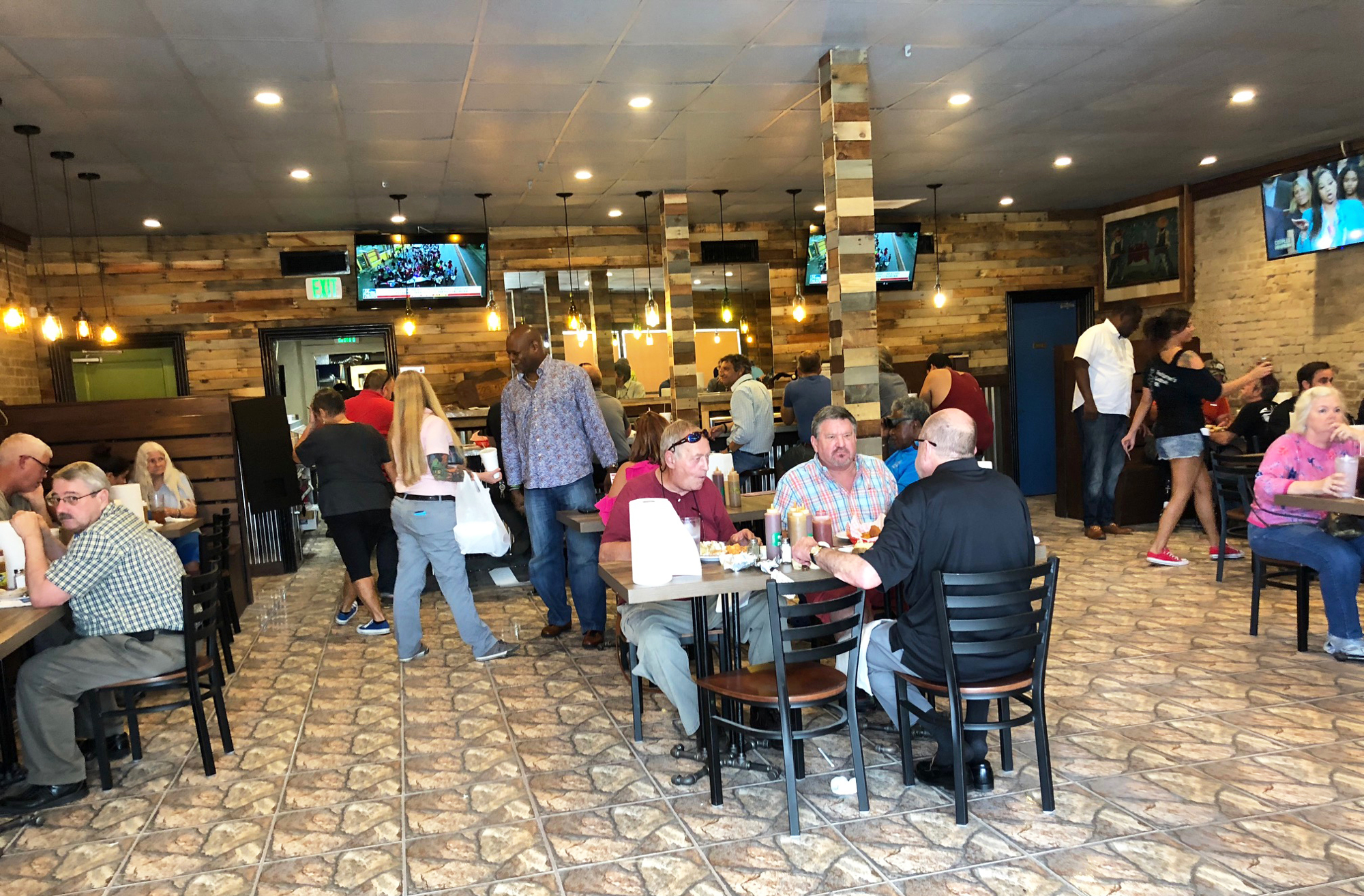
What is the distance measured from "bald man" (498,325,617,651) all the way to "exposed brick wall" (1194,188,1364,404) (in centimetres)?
778

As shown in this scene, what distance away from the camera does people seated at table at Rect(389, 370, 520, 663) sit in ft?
17.2

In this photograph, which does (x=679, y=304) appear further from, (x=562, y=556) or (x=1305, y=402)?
(x=1305, y=402)

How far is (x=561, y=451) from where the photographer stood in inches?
217

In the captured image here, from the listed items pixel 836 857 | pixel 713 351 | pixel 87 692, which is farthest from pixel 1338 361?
pixel 87 692

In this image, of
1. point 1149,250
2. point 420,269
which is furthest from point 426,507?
point 1149,250

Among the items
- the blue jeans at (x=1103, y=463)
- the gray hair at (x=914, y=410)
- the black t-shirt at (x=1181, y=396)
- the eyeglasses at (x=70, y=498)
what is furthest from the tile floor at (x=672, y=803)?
the blue jeans at (x=1103, y=463)

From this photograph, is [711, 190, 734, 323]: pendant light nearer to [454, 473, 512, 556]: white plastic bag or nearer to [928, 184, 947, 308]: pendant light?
[928, 184, 947, 308]: pendant light

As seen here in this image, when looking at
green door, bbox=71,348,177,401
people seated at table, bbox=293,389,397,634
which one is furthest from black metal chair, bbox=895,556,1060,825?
green door, bbox=71,348,177,401

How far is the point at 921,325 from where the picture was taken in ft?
38.9

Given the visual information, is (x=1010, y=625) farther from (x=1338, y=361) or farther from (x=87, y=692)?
(x=1338, y=361)

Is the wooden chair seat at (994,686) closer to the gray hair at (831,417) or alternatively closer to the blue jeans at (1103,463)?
the gray hair at (831,417)

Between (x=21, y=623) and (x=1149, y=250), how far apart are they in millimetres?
11586

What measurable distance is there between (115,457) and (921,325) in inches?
346

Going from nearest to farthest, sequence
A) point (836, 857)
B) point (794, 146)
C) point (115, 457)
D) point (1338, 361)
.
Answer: point (836, 857)
point (115, 457)
point (794, 146)
point (1338, 361)
